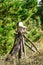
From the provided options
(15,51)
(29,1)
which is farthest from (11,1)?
(15,51)

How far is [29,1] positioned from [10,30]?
161 inches

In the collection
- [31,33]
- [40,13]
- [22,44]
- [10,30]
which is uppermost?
[22,44]

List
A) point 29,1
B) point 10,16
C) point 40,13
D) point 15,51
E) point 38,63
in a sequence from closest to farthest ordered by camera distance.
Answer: point 38,63
point 15,51
point 10,16
point 29,1
point 40,13

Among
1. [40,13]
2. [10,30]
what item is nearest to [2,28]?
[10,30]

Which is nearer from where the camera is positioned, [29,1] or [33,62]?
[33,62]

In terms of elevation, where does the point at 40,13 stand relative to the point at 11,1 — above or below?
below

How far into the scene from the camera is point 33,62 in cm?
919

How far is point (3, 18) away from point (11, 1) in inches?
47.6

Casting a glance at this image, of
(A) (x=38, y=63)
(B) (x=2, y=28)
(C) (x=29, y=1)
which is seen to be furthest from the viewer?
(C) (x=29, y=1)

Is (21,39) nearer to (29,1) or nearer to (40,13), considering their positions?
(29,1)

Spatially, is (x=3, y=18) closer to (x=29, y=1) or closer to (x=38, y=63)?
(x=29, y=1)

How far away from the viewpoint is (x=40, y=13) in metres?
37.5

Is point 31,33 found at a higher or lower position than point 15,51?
lower

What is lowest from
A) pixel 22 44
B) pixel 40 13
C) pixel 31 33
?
pixel 40 13
